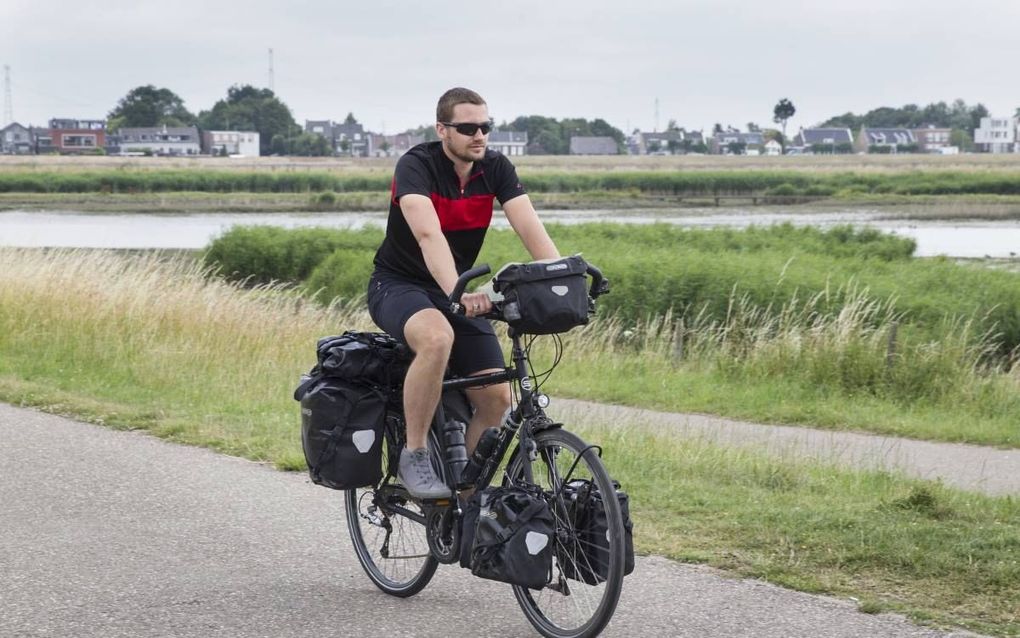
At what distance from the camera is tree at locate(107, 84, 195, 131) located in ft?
Result: 572

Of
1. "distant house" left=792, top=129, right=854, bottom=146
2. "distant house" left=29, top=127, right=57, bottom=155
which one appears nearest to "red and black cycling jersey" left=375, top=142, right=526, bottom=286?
A: "distant house" left=29, top=127, right=57, bottom=155

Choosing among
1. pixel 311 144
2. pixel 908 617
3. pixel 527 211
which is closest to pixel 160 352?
pixel 527 211

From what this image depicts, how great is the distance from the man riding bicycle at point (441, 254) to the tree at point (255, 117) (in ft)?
560

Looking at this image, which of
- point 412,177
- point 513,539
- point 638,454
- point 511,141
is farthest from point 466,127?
point 511,141

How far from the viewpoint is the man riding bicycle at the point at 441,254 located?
Result: 4.96m

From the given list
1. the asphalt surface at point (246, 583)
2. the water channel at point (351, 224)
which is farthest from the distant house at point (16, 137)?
the asphalt surface at point (246, 583)

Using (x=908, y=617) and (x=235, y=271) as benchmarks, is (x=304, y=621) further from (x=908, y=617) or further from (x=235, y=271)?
(x=235, y=271)

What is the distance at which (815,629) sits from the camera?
4902mm

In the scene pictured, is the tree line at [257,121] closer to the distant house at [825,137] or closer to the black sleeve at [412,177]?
the distant house at [825,137]

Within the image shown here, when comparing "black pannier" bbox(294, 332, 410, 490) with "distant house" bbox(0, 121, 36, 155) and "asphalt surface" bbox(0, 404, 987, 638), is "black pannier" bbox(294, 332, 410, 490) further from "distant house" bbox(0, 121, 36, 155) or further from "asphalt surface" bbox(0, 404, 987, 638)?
"distant house" bbox(0, 121, 36, 155)

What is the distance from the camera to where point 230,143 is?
166 m

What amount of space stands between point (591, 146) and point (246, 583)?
174m

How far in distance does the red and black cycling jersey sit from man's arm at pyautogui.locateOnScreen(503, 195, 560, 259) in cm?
6

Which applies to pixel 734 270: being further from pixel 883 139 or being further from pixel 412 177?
pixel 883 139
